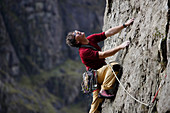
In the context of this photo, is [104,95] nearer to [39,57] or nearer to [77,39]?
[77,39]

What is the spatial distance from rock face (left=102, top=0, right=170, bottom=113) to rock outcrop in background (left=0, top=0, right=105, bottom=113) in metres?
69.8

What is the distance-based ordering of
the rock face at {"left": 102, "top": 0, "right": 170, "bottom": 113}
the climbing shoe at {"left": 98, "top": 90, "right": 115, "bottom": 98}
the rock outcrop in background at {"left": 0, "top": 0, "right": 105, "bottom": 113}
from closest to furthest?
the rock face at {"left": 102, "top": 0, "right": 170, "bottom": 113}
the climbing shoe at {"left": 98, "top": 90, "right": 115, "bottom": 98}
the rock outcrop in background at {"left": 0, "top": 0, "right": 105, "bottom": 113}

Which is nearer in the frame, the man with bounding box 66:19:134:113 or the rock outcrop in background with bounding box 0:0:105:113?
the man with bounding box 66:19:134:113

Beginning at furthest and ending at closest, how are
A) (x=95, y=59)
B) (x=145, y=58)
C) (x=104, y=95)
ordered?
(x=104, y=95), (x=95, y=59), (x=145, y=58)

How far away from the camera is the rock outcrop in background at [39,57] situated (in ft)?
264

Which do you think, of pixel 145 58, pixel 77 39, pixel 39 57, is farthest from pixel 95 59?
pixel 39 57

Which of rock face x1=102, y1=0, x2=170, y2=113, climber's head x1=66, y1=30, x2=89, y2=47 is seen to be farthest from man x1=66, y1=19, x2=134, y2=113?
rock face x1=102, y1=0, x2=170, y2=113

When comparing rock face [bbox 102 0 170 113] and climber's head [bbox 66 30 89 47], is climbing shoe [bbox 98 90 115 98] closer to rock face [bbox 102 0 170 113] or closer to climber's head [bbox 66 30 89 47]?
rock face [bbox 102 0 170 113]

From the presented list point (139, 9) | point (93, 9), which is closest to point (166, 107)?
point (139, 9)

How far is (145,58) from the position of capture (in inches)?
234

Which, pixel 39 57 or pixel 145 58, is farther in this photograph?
pixel 39 57

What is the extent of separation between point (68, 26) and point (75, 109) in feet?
148

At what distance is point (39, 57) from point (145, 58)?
93224 mm

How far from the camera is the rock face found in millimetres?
5172
